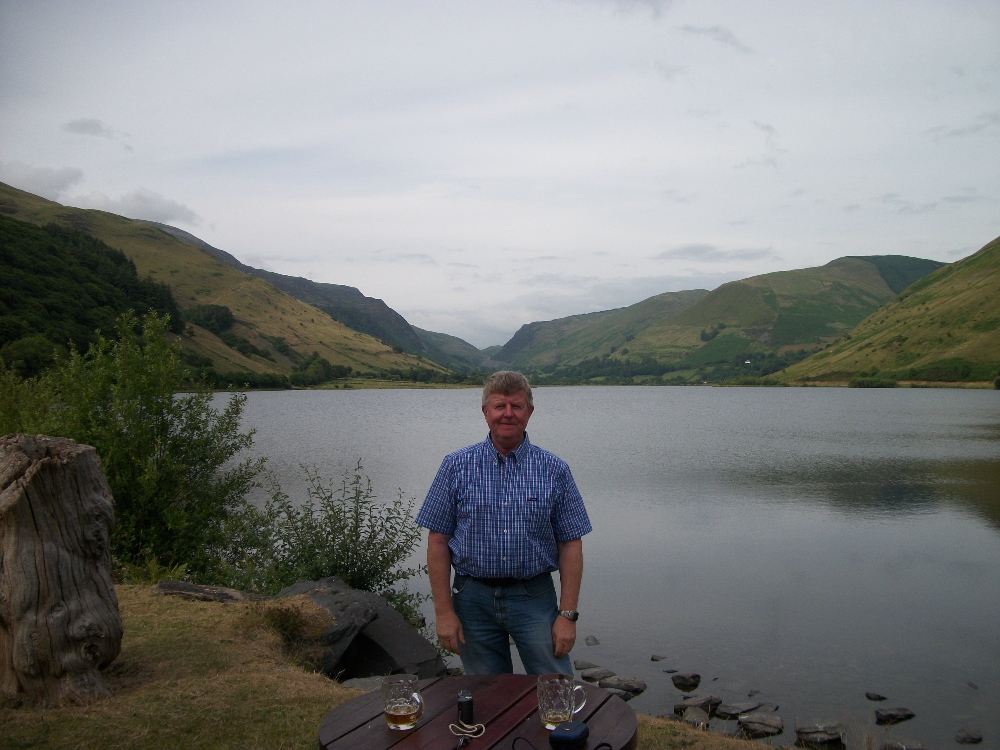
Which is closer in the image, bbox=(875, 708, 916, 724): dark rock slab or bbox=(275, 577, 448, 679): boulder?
bbox=(275, 577, 448, 679): boulder

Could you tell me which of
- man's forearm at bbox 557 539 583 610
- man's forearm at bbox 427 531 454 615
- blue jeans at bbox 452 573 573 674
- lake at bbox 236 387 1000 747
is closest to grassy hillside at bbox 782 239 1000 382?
lake at bbox 236 387 1000 747

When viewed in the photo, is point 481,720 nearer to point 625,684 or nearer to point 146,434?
point 625,684

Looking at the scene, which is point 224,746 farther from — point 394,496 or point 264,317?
point 264,317

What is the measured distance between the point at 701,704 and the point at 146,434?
11147 millimetres

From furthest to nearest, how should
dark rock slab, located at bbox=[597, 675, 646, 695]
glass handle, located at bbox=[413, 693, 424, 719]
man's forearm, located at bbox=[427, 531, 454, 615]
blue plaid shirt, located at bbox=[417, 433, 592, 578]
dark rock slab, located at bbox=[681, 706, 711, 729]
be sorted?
dark rock slab, located at bbox=[597, 675, 646, 695], dark rock slab, located at bbox=[681, 706, 711, 729], man's forearm, located at bbox=[427, 531, 454, 615], blue plaid shirt, located at bbox=[417, 433, 592, 578], glass handle, located at bbox=[413, 693, 424, 719]

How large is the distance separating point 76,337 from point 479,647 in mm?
91735

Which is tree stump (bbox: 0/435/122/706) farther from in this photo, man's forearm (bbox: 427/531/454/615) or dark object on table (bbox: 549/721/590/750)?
dark object on table (bbox: 549/721/590/750)

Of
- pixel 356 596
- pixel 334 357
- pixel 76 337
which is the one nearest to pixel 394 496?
pixel 356 596

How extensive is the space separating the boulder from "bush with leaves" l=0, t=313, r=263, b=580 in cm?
406

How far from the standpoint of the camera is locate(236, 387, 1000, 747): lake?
11789mm

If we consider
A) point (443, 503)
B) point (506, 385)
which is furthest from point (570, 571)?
point (506, 385)

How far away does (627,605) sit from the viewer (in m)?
15.7

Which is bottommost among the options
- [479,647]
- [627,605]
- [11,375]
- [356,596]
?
[627,605]

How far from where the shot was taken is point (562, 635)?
540 cm
